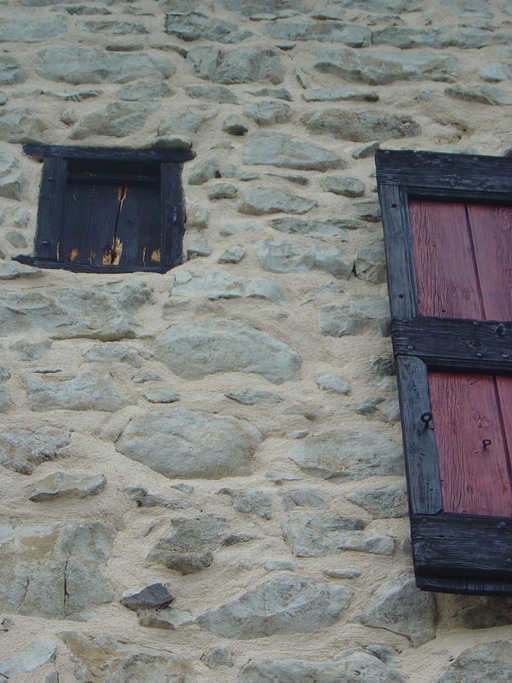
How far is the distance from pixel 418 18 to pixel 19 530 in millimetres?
3157

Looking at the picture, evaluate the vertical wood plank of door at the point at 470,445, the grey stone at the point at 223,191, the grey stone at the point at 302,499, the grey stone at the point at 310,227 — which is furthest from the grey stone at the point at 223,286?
the grey stone at the point at 302,499

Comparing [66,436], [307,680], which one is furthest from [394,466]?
[66,436]

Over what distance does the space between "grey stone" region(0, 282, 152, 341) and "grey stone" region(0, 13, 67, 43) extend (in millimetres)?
1565

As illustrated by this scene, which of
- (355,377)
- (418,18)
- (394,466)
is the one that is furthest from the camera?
(418,18)

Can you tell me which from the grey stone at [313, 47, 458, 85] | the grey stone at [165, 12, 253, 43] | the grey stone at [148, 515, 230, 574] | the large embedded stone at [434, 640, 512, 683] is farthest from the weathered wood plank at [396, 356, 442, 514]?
the grey stone at [165, 12, 253, 43]

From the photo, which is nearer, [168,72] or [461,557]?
[461,557]

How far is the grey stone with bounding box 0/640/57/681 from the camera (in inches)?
108

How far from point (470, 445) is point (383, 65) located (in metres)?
2.21

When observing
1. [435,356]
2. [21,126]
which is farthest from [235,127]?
[435,356]

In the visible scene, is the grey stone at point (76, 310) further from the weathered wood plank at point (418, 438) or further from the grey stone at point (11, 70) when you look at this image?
the grey stone at point (11, 70)

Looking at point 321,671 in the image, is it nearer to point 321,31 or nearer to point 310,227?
point 310,227

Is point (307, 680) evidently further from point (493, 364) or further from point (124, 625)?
point (493, 364)

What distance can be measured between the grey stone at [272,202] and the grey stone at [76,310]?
56cm

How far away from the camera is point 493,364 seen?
3.35 m
